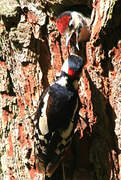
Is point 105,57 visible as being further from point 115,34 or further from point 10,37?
point 10,37

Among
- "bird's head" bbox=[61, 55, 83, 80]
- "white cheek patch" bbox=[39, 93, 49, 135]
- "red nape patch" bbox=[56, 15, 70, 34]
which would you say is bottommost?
"white cheek patch" bbox=[39, 93, 49, 135]

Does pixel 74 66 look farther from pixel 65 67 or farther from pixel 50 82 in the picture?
pixel 50 82

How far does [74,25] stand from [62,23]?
148 mm

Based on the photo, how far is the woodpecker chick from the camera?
2.22m

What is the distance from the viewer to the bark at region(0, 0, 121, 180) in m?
2.11

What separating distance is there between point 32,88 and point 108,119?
53 centimetres

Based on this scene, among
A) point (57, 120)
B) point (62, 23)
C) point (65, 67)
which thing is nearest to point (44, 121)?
point (57, 120)

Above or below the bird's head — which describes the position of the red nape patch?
above

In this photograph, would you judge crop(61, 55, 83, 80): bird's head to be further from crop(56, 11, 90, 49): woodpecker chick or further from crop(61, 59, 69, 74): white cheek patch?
crop(56, 11, 90, 49): woodpecker chick

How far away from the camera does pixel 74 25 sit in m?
2.34

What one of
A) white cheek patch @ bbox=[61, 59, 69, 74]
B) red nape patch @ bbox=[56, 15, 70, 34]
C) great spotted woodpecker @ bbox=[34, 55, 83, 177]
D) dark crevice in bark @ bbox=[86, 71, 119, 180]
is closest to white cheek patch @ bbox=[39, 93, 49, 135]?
great spotted woodpecker @ bbox=[34, 55, 83, 177]

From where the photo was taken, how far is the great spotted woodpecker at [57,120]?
212 centimetres

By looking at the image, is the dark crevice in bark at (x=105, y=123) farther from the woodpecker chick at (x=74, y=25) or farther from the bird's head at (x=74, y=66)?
the woodpecker chick at (x=74, y=25)

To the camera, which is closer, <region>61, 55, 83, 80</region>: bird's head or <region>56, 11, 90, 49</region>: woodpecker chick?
<region>61, 55, 83, 80</region>: bird's head
